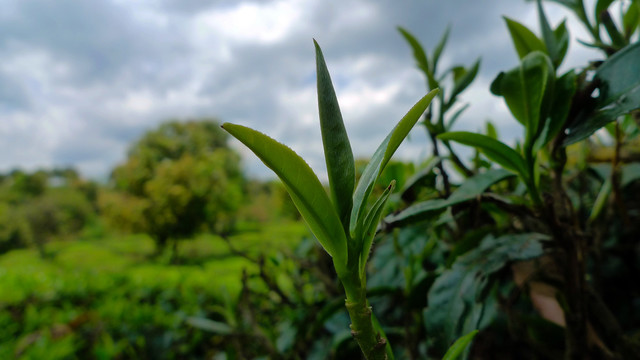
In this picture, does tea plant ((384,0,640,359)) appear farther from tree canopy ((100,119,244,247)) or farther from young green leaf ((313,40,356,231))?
tree canopy ((100,119,244,247))

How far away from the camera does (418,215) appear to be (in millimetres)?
431

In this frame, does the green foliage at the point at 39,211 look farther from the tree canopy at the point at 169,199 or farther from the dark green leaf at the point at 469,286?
the dark green leaf at the point at 469,286

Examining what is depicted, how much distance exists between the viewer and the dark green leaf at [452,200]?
41cm

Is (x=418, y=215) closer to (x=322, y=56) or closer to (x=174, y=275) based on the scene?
(x=322, y=56)

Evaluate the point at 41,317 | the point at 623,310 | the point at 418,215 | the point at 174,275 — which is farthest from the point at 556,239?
the point at 174,275

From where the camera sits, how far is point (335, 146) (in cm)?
26

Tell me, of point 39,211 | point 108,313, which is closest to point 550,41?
point 108,313

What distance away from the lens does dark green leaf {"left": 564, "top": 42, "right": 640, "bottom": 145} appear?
400 millimetres

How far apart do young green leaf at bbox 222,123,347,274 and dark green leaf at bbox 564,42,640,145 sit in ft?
1.10

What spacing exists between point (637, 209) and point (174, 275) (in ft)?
8.80

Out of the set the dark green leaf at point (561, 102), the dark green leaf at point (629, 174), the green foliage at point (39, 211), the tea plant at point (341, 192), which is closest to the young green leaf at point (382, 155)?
the tea plant at point (341, 192)

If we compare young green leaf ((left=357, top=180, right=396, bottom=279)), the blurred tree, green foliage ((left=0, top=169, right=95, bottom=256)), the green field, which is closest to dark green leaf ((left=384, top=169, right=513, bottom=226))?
young green leaf ((left=357, top=180, right=396, bottom=279))

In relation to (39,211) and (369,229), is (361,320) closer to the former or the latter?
(369,229)

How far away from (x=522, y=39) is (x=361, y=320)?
460 millimetres
